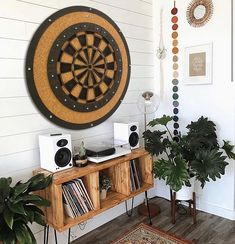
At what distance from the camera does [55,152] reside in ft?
6.23

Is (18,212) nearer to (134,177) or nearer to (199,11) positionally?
(134,177)

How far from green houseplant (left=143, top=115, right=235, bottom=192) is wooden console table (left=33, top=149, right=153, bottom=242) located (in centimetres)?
19

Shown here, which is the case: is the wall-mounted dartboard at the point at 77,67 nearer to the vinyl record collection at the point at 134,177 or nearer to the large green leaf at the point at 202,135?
the vinyl record collection at the point at 134,177

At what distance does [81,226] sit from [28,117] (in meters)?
1.13

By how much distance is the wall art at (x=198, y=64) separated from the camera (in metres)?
2.67

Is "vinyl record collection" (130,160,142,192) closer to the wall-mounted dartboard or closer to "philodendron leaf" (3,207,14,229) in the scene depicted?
the wall-mounted dartboard

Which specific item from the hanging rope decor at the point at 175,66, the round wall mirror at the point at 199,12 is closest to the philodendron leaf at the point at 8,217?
the hanging rope decor at the point at 175,66

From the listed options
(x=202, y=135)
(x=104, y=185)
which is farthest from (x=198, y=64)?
(x=104, y=185)

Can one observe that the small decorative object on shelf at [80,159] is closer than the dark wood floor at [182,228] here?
Yes

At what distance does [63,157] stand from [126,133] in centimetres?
73

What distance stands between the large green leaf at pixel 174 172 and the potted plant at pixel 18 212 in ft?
3.59

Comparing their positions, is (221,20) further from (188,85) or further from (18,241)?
(18,241)

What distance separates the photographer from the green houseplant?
7.25ft

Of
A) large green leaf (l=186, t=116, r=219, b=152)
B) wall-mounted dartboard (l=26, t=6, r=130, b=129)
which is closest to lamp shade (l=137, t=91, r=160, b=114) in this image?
wall-mounted dartboard (l=26, t=6, r=130, b=129)
